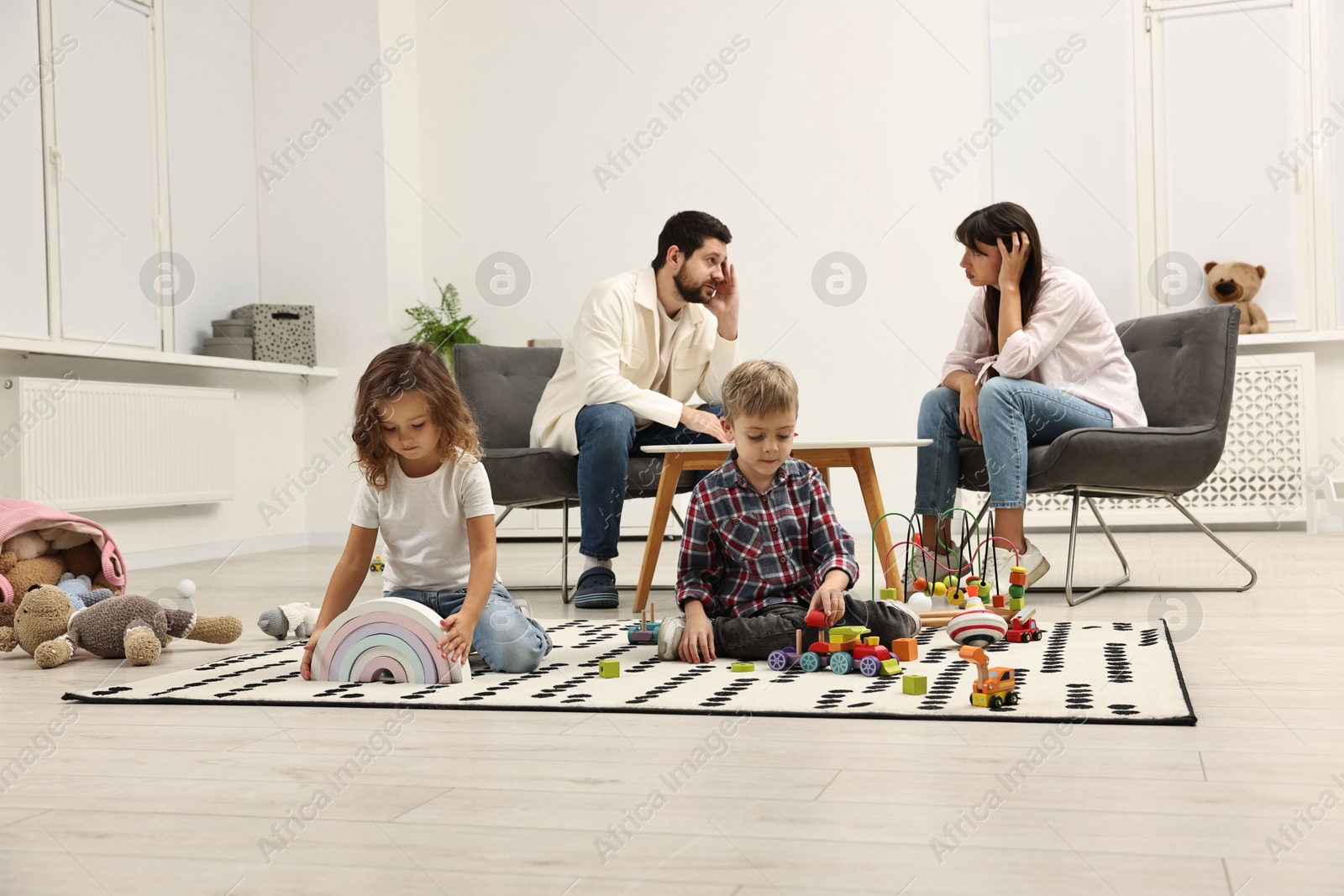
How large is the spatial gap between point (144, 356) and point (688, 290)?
2198 mm

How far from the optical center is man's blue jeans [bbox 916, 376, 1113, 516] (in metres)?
2.66

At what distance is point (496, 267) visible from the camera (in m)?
5.34

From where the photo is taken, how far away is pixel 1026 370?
277 cm

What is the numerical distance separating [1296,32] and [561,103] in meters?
3.10

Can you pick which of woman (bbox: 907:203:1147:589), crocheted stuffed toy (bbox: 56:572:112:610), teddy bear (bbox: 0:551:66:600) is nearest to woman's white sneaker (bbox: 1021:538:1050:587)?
woman (bbox: 907:203:1147:589)

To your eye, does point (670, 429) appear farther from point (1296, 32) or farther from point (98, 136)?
point (1296, 32)

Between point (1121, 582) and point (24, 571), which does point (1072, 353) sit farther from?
point (24, 571)

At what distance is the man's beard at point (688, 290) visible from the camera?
3096mm

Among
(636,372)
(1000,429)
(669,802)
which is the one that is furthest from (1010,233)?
(669,802)

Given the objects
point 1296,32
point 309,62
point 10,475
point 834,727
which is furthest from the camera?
point 309,62

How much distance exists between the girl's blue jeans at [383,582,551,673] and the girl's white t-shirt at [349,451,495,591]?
0.02 m

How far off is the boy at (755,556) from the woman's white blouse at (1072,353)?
98cm

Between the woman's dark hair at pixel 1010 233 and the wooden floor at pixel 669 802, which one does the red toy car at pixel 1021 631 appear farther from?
the woman's dark hair at pixel 1010 233

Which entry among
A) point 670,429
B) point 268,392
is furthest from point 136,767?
point 268,392
